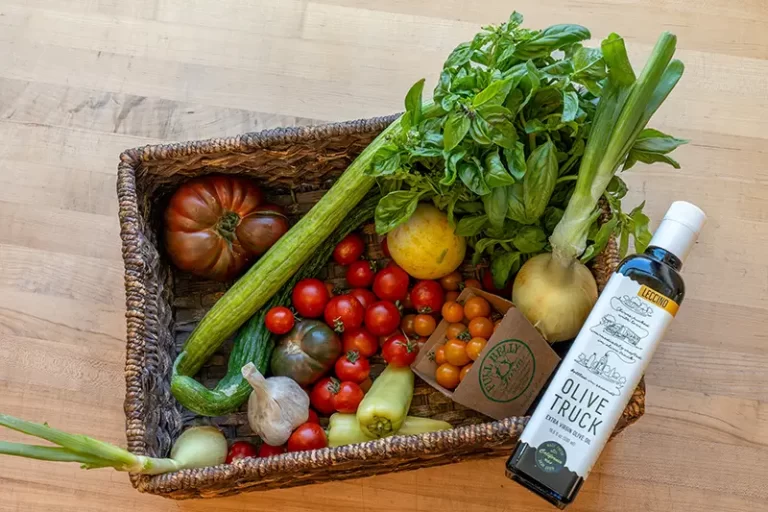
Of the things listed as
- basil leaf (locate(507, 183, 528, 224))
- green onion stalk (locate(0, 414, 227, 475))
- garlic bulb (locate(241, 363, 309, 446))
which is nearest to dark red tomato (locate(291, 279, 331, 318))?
garlic bulb (locate(241, 363, 309, 446))

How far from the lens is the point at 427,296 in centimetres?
106

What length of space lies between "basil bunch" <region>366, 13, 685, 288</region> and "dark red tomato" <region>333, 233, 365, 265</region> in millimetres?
111

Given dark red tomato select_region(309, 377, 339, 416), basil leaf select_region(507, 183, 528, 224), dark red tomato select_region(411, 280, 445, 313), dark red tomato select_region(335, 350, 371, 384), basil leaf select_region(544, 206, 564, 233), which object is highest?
basil leaf select_region(507, 183, 528, 224)

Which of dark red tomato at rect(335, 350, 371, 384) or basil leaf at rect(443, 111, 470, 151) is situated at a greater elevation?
basil leaf at rect(443, 111, 470, 151)

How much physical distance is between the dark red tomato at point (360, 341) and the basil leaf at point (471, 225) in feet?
0.68

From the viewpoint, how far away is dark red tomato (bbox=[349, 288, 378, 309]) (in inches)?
42.7

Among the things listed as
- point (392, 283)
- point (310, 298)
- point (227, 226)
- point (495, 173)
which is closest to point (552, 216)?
point (495, 173)

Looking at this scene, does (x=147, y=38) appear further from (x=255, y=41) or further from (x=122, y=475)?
(x=122, y=475)

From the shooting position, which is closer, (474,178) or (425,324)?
(474,178)

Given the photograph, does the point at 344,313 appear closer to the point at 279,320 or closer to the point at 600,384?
the point at 279,320

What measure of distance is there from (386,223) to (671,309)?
0.37m

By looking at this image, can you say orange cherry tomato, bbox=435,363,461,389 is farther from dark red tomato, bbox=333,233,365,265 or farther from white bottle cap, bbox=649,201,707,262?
white bottle cap, bbox=649,201,707,262

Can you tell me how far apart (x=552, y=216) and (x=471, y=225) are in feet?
0.34

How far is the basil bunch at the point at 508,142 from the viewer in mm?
859
